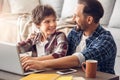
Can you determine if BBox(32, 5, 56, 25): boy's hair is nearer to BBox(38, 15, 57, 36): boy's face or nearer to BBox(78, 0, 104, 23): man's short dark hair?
BBox(38, 15, 57, 36): boy's face

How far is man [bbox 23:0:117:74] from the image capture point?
2.00 meters

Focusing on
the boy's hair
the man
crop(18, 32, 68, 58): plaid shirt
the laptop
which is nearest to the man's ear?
the man

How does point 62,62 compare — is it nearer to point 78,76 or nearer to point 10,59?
point 78,76

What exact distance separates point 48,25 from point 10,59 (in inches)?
23.3

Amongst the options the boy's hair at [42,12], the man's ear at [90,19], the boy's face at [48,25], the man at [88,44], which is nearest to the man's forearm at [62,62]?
the man at [88,44]

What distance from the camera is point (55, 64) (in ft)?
6.54

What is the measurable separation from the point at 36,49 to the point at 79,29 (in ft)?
1.23

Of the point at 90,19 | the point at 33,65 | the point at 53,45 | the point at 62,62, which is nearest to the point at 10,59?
the point at 33,65

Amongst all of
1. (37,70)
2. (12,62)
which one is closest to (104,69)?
(37,70)

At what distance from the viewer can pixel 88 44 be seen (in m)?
2.19

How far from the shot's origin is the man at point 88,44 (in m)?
2.00

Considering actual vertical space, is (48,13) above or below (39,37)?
above

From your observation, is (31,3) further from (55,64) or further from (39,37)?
(55,64)

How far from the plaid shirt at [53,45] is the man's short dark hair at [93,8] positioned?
25cm
